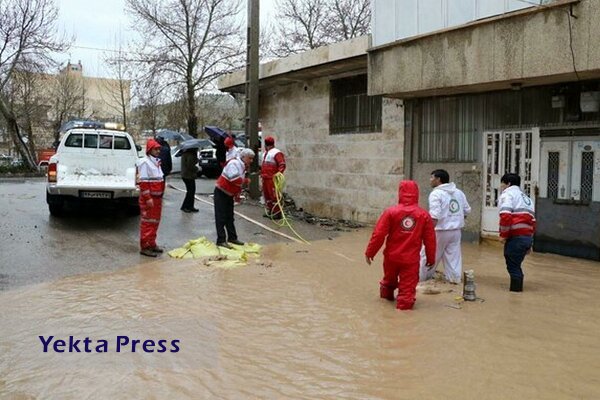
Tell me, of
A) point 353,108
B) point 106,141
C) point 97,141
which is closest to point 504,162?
point 353,108

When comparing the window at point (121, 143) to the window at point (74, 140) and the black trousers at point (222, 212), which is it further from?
the black trousers at point (222, 212)

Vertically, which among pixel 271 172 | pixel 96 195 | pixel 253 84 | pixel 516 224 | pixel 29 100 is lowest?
pixel 516 224

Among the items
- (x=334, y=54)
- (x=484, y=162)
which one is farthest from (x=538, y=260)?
(x=334, y=54)

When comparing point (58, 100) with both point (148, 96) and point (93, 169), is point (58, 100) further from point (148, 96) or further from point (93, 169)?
point (93, 169)

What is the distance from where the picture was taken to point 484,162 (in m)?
10.1

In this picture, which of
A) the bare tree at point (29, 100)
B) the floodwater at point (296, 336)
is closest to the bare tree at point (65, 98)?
the bare tree at point (29, 100)

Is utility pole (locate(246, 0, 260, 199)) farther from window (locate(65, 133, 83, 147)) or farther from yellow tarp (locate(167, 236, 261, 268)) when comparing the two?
yellow tarp (locate(167, 236, 261, 268))

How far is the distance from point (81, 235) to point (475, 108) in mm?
7305

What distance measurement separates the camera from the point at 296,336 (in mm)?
5059

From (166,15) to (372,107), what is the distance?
22079mm

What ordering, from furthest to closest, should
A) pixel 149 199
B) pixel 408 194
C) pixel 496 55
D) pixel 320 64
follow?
pixel 320 64 < pixel 496 55 < pixel 149 199 < pixel 408 194

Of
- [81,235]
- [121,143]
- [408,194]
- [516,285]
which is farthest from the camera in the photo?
[121,143]

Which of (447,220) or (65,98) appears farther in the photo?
(65,98)

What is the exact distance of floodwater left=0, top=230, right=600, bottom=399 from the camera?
3.93 metres
